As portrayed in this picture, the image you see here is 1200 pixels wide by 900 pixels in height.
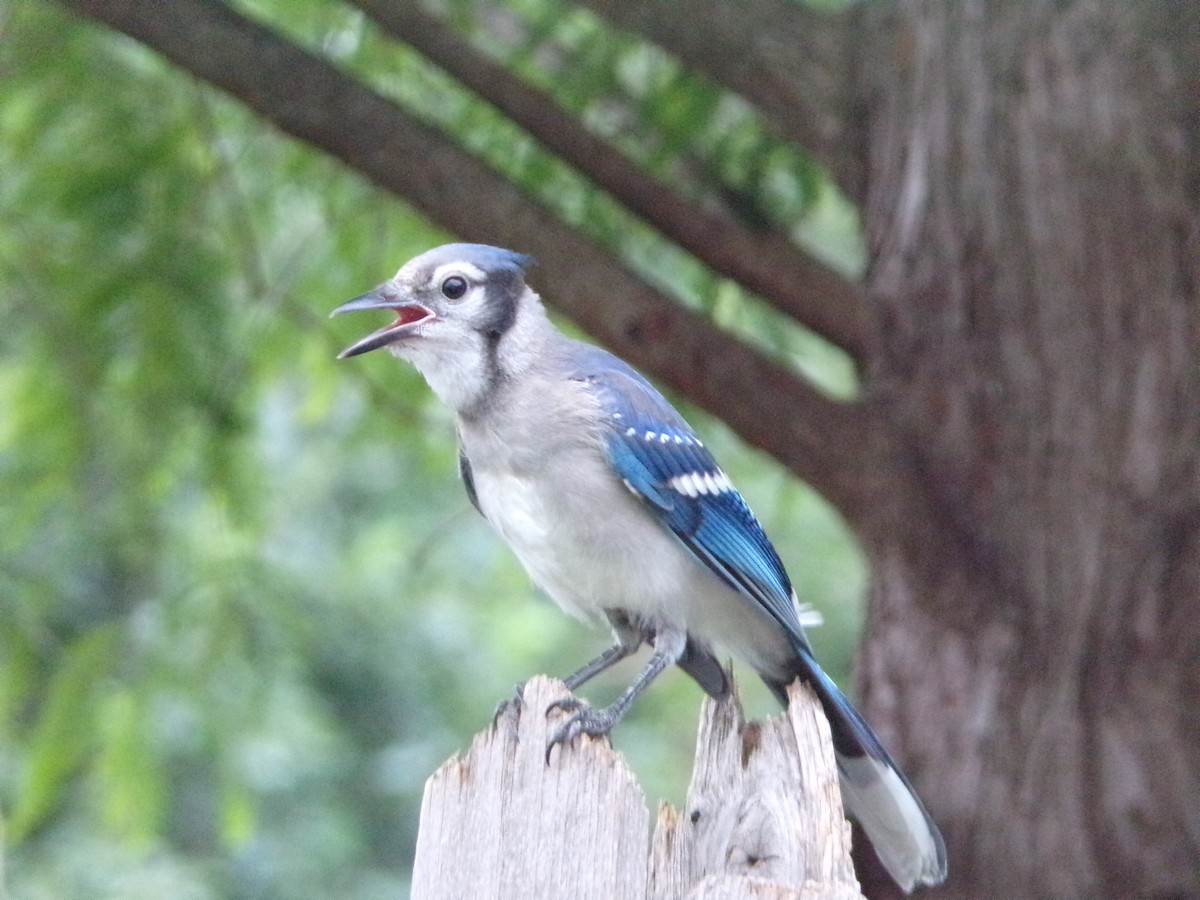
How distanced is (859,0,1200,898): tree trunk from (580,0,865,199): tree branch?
0.24m

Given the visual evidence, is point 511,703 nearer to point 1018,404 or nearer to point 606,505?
point 606,505

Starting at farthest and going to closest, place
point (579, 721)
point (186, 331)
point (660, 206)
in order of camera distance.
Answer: point (186, 331) → point (660, 206) → point (579, 721)

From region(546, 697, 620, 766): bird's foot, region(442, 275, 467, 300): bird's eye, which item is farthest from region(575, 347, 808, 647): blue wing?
region(546, 697, 620, 766): bird's foot

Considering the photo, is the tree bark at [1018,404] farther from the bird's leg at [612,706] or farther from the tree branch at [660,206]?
the bird's leg at [612,706]

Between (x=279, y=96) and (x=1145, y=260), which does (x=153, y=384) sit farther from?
(x=1145, y=260)

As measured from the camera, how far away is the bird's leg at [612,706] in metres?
1.65

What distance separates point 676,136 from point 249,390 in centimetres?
105

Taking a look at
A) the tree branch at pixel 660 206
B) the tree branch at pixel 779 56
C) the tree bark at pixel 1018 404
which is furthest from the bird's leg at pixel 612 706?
the tree branch at pixel 779 56

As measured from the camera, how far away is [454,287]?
82.9 inches

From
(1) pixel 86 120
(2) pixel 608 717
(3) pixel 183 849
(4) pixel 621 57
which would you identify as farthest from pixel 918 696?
(3) pixel 183 849

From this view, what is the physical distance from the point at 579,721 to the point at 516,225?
46.9 inches

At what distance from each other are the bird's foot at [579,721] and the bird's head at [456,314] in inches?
21.1

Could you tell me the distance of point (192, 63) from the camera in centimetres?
248

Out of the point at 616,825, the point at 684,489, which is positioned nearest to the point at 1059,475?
the point at 684,489
